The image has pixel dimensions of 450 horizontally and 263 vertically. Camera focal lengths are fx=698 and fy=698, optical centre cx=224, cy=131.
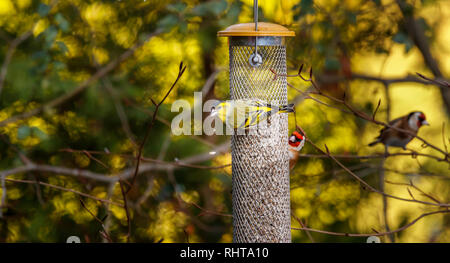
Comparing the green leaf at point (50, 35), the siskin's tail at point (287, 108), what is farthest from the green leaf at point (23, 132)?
the siskin's tail at point (287, 108)

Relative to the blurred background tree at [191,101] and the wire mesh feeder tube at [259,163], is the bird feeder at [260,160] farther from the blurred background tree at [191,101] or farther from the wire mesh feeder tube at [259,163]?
the blurred background tree at [191,101]

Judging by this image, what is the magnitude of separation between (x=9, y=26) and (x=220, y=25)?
49.5 inches

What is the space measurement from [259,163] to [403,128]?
1350 mm

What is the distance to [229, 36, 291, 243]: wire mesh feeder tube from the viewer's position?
8.41 ft

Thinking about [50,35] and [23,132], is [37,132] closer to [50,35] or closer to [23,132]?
[23,132]

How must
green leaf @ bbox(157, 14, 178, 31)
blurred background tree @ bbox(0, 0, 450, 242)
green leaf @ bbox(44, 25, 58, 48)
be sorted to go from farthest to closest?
blurred background tree @ bbox(0, 0, 450, 242) → green leaf @ bbox(157, 14, 178, 31) → green leaf @ bbox(44, 25, 58, 48)

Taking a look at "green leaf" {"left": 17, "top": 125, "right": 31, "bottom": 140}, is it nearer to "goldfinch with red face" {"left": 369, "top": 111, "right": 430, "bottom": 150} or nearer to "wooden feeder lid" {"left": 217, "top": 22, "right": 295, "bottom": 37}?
"wooden feeder lid" {"left": 217, "top": 22, "right": 295, "bottom": 37}

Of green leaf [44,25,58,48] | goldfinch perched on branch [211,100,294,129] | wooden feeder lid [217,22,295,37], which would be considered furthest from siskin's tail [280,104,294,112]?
green leaf [44,25,58,48]

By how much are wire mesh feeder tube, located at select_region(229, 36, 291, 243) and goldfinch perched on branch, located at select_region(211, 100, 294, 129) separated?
0.19 ft

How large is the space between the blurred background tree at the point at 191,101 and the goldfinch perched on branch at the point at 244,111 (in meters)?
1.24

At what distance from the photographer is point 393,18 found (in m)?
3.92

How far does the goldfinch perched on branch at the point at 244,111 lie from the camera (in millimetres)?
2471

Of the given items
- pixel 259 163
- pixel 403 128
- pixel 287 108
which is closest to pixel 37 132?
pixel 259 163
